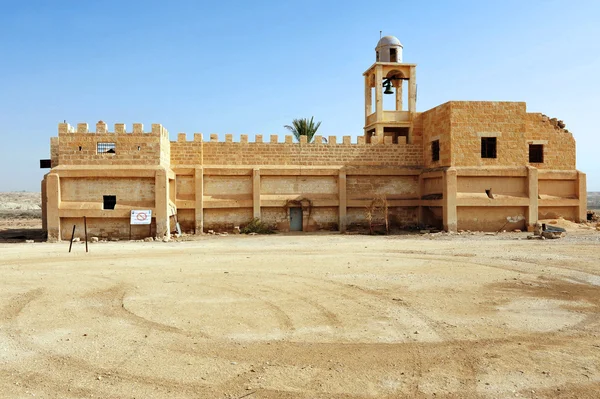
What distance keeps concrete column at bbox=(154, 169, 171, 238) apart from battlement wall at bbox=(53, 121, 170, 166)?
90cm

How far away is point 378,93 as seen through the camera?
85.9 feet

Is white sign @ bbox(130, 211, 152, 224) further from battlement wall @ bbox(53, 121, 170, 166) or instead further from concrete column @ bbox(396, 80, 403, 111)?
concrete column @ bbox(396, 80, 403, 111)

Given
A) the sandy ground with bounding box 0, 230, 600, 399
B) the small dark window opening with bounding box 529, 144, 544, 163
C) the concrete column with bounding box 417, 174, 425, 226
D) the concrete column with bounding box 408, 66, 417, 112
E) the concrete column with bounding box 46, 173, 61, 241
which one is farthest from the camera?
the concrete column with bounding box 408, 66, 417, 112

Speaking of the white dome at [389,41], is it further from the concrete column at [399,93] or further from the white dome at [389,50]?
the concrete column at [399,93]

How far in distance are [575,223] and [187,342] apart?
77.1 ft

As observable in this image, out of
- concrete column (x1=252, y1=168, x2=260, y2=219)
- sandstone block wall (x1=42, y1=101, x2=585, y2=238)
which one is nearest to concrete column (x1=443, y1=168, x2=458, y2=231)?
sandstone block wall (x1=42, y1=101, x2=585, y2=238)

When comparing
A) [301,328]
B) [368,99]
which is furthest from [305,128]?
[301,328]

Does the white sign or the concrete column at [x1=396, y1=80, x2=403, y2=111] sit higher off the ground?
the concrete column at [x1=396, y1=80, x2=403, y2=111]

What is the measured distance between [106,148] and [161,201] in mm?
3814

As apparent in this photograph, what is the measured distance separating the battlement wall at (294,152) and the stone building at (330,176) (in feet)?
0.18

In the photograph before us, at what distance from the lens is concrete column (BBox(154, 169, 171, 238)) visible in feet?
68.3

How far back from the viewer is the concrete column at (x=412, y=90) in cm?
2630

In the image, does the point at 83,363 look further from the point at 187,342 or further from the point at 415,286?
the point at 415,286

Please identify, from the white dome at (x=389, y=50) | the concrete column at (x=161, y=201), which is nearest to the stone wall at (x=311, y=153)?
the concrete column at (x=161, y=201)
